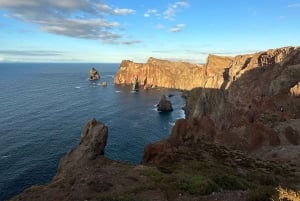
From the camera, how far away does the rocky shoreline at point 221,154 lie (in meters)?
26.9

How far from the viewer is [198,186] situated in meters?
26.3

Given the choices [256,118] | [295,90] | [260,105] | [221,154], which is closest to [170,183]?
[221,154]

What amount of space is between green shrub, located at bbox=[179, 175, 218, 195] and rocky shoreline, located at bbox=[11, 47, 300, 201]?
77 millimetres

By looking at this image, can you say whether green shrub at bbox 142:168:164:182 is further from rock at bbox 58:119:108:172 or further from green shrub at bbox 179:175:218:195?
rock at bbox 58:119:108:172

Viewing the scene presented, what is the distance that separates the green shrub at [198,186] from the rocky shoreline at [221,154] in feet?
0.25

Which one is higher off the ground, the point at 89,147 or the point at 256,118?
the point at 256,118

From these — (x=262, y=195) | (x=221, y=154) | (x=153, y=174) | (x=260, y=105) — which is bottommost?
(x=221, y=154)

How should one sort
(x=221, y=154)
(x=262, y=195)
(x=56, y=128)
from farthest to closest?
(x=56, y=128)
(x=221, y=154)
(x=262, y=195)

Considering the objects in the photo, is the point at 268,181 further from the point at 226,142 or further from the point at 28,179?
the point at 28,179

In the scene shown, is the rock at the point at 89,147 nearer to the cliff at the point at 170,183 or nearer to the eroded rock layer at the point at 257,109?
the cliff at the point at 170,183

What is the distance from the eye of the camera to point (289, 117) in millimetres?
70750

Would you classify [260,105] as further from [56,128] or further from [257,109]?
[56,128]

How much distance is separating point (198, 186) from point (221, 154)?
2759cm

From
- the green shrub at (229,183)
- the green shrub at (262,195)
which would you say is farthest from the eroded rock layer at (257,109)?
the green shrub at (262,195)
